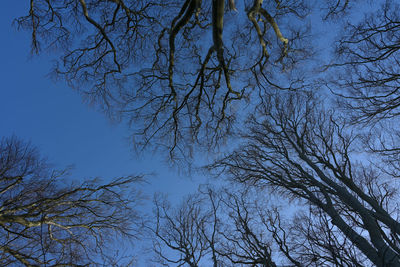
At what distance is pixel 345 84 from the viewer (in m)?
5.69

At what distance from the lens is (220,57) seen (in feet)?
13.8

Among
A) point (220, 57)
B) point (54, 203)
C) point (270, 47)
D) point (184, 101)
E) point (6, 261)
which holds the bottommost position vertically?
point (6, 261)

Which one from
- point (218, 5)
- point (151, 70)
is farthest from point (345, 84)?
point (151, 70)

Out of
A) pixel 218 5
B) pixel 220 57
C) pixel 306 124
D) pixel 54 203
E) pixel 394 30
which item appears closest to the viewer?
pixel 218 5

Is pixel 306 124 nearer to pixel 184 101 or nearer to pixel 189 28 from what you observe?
pixel 184 101

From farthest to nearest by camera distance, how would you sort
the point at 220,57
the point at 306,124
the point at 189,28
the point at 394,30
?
the point at 306,124 → the point at 189,28 → the point at 394,30 → the point at 220,57

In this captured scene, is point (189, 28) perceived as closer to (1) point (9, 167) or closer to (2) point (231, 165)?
(2) point (231, 165)

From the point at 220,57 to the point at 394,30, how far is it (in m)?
4.59

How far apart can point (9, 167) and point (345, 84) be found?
10992mm

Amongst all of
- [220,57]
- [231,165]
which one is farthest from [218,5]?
[231,165]

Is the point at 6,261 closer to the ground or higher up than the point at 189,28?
closer to the ground

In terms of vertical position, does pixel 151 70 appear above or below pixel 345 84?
above

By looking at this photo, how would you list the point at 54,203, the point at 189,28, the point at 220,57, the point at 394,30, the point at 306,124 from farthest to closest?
the point at 306,124 → the point at 54,203 → the point at 189,28 → the point at 394,30 → the point at 220,57

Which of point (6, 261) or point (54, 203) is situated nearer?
point (6, 261)
